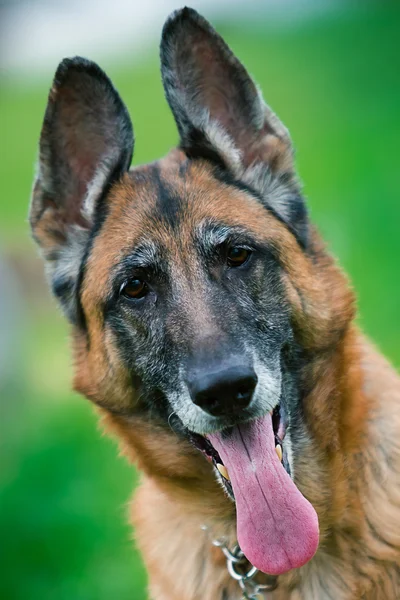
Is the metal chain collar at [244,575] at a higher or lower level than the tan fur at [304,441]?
lower

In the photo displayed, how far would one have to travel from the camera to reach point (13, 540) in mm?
6195

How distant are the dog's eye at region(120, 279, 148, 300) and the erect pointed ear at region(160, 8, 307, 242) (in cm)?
82

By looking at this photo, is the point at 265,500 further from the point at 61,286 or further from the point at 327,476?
the point at 61,286

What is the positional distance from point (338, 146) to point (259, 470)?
1301 centimetres

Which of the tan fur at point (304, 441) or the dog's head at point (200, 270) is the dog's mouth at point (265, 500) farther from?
the tan fur at point (304, 441)

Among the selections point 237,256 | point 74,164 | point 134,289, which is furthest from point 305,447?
point 74,164

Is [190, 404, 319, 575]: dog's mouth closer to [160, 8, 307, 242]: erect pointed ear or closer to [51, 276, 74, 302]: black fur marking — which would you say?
[160, 8, 307, 242]: erect pointed ear

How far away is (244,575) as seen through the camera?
384cm

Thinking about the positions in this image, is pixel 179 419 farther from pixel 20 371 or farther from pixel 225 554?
pixel 20 371

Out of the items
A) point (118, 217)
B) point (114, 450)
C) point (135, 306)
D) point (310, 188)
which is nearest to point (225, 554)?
point (135, 306)

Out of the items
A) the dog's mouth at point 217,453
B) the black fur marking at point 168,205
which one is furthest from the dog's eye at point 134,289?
the dog's mouth at point 217,453

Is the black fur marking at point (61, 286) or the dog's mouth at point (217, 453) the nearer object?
the dog's mouth at point (217, 453)

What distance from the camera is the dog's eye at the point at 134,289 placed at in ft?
13.2

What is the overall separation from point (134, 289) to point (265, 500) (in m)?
1.26
